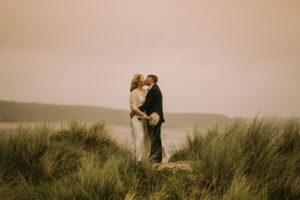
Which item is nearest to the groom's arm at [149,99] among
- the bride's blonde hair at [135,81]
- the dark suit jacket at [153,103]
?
the dark suit jacket at [153,103]

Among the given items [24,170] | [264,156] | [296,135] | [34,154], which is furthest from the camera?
[296,135]

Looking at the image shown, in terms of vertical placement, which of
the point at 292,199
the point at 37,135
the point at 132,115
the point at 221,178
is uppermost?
the point at 132,115

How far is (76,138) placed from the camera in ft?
22.9

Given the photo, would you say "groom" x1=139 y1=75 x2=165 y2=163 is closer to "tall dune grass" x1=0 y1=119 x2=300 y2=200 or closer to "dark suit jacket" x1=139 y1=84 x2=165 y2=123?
"dark suit jacket" x1=139 y1=84 x2=165 y2=123

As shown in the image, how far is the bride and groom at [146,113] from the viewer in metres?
5.77

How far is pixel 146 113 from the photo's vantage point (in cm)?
597

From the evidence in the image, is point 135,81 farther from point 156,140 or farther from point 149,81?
point 156,140

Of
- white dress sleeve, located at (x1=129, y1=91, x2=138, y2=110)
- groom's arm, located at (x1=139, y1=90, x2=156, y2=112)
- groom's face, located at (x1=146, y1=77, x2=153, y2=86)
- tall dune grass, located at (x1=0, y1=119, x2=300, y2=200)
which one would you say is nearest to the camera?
tall dune grass, located at (x1=0, y1=119, x2=300, y2=200)

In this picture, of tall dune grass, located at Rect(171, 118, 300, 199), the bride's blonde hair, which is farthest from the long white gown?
tall dune grass, located at Rect(171, 118, 300, 199)

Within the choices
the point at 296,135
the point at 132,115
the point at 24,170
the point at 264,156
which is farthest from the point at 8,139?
the point at 296,135

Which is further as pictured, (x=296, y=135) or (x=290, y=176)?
(x=296, y=135)

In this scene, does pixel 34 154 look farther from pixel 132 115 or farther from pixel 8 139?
pixel 132 115

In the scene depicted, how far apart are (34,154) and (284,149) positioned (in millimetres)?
5048

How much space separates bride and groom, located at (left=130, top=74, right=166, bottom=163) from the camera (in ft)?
18.9
